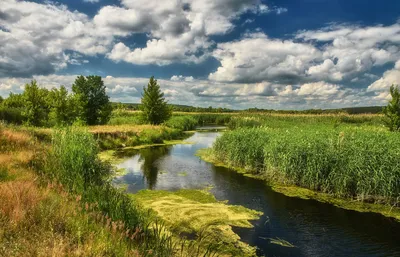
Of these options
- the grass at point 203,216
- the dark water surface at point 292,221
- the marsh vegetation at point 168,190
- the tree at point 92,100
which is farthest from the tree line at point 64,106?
the grass at point 203,216

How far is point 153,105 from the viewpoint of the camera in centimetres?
4572

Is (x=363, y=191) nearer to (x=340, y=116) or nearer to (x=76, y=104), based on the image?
(x=76, y=104)

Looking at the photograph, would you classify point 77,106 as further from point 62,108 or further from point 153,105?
point 153,105

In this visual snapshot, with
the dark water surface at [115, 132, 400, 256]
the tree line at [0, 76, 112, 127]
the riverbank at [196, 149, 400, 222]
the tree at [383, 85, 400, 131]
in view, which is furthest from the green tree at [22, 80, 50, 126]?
the tree at [383, 85, 400, 131]

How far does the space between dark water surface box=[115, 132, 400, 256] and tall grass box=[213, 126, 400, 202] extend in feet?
3.93

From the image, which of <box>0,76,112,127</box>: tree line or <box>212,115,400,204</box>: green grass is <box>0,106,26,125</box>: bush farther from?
<box>212,115,400,204</box>: green grass

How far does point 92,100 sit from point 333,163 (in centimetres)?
3811

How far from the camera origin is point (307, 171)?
43.8 feet

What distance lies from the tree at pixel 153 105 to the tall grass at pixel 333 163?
29972mm

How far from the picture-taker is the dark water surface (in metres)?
8.18

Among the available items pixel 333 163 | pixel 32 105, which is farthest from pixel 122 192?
pixel 32 105

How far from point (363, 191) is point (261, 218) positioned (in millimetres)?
4423

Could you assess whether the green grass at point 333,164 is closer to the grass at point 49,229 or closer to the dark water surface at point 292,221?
the dark water surface at point 292,221

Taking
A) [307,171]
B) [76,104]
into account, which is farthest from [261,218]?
[76,104]
